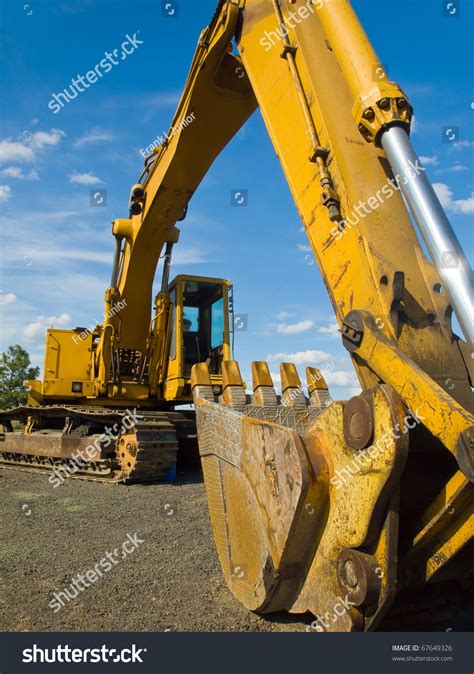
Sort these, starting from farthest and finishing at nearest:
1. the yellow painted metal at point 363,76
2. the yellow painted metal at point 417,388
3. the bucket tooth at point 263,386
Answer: the bucket tooth at point 263,386 < the yellow painted metal at point 363,76 < the yellow painted metal at point 417,388

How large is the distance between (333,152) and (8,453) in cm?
1079

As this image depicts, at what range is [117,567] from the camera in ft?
13.6

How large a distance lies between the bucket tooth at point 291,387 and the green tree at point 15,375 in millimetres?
24830

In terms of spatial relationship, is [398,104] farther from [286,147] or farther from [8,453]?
[8,453]

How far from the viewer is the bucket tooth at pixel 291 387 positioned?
4426mm

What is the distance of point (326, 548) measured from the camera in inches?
97.9

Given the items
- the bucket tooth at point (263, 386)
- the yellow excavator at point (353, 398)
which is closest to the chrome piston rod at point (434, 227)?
the yellow excavator at point (353, 398)

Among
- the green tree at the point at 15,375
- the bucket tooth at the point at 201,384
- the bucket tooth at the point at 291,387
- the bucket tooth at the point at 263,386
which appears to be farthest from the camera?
the green tree at the point at 15,375

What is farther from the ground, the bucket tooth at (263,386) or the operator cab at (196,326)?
the operator cab at (196,326)
